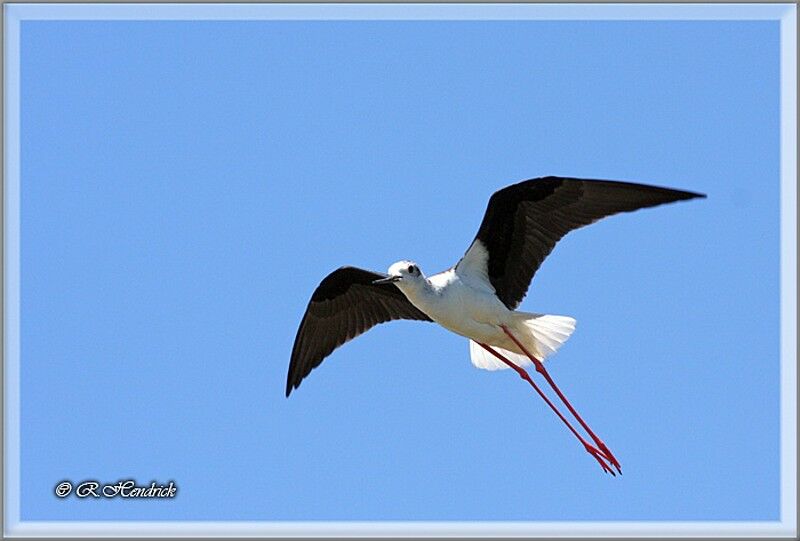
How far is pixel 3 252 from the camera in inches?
401

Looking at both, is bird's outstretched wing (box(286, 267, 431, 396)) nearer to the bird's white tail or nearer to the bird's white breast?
the bird's white breast

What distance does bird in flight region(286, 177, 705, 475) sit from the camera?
10.9 metres

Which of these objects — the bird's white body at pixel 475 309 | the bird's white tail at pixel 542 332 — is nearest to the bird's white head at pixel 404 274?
the bird's white body at pixel 475 309

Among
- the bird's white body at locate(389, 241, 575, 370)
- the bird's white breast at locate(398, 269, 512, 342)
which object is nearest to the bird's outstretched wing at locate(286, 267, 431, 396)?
the bird's white body at locate(389, 241, 575, 370)

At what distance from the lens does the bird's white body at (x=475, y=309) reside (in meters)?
11.1

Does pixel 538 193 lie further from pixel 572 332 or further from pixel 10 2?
pixel 10 2

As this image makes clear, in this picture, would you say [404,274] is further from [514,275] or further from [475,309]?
[514,275]

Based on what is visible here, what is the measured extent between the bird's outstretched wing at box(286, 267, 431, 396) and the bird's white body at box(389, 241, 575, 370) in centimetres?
107

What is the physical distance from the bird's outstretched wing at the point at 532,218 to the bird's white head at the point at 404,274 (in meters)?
0.75

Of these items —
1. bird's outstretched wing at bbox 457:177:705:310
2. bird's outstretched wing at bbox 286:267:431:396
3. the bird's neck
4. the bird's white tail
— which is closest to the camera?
bird's outstretched wing at bbox 457:177:705:310

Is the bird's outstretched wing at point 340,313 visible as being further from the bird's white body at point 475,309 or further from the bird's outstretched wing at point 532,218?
the bird's outstretched wing at point 532,218

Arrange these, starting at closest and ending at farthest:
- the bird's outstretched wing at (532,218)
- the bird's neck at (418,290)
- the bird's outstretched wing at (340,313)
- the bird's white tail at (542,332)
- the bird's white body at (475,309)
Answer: the bird's outstretched wing at (532,218)
the bird's neck at (418,290)
the bird's white body at (475,309)
the bird's white tail at (542,332)
the bird's outstretched wing at (340,313)

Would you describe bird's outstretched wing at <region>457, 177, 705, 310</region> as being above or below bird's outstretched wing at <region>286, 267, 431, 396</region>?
above

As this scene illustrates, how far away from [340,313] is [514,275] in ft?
7.06
